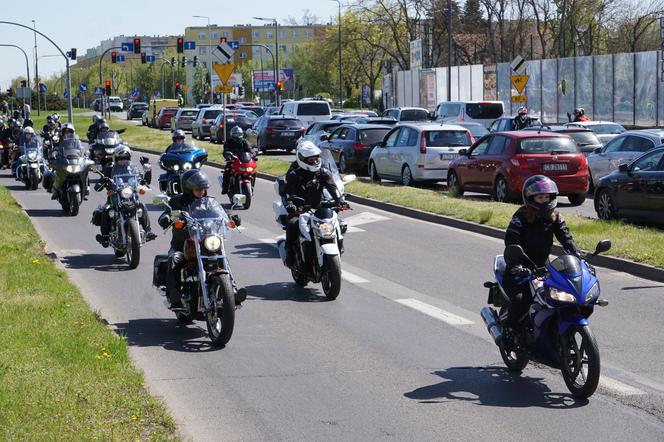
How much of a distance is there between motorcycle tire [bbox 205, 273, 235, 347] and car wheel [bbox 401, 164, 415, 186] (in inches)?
698

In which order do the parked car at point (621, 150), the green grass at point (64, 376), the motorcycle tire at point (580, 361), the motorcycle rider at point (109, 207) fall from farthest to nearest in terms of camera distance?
the parked car at point (621, 150) < the motorcycle rider at point (109, 207) < the motorcycle tire at point (580, 361) < the green grass at point (64, 376)

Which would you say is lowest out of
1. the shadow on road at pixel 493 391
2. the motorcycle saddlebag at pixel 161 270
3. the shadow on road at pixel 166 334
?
the shadow on road at pixel 166 334

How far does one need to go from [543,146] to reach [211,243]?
45.7ft

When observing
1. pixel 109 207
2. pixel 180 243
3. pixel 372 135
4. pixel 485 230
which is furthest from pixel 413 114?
pixel 180 243

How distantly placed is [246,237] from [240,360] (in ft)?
29.4

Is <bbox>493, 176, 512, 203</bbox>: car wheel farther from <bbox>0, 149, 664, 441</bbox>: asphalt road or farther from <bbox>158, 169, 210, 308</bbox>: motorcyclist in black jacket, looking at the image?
<bbox>158, 169, 210, 308</bbox>: motorcyclist in black jacket

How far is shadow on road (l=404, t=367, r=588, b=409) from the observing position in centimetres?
771

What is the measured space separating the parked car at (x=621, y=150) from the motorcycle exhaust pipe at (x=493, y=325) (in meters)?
15.9

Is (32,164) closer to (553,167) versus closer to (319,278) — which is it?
(553,167)

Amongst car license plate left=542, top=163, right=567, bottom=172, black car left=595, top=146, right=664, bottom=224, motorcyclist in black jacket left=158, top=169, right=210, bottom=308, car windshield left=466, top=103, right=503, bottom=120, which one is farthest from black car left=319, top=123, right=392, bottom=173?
motorcyclist in black jacket left=158, top=169, right=210, bottom=308

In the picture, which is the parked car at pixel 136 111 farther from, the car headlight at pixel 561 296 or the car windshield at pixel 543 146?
the car headlight at pixel 561 296

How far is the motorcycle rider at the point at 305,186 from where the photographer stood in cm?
1252

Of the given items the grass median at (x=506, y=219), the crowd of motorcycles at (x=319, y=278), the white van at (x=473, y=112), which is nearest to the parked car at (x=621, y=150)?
the grass median at (x=506, y=219)

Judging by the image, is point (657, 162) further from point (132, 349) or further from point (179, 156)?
point (132, 349)
